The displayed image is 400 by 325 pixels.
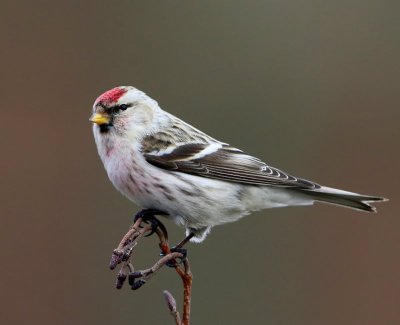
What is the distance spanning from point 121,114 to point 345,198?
2.84 ft

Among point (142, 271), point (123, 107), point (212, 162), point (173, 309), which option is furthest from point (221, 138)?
point (173, 309)

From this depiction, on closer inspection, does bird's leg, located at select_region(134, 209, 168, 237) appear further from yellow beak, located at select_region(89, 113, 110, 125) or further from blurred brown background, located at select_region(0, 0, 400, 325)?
blurred brown background, located at select_region(0, 0, 400, 325)

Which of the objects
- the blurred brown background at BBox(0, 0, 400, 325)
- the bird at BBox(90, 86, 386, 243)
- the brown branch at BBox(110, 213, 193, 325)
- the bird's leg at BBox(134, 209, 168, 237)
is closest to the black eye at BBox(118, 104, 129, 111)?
the bird at BBox(90, 86, 386, 243)

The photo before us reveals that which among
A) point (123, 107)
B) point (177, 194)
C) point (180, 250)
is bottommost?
point (180, 250)

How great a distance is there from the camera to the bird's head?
3.11 m

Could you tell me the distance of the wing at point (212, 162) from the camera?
3121 mm

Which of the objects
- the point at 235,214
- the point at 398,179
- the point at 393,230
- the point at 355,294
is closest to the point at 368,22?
the point at 398,179

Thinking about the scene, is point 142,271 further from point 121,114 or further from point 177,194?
point 121,114

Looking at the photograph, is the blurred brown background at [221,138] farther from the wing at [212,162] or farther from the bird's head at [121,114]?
the bird's head at [121,114]

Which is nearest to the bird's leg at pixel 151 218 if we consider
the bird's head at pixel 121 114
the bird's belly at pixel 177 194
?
the bird's belly at pixel 177 194

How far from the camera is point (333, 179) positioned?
18.0 feet

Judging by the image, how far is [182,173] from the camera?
3148mm

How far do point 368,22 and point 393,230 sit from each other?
7.00ft

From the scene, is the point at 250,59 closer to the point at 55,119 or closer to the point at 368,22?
the point at 368,22
